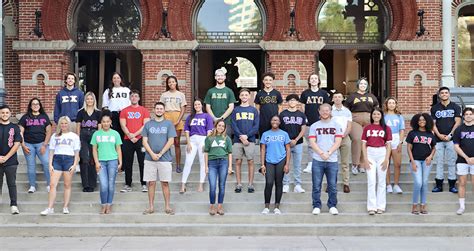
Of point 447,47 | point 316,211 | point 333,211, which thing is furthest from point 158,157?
point 447,47

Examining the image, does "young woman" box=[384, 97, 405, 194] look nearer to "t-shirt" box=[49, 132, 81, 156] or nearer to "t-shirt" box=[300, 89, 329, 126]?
"t-shirt" box=[300, 89, 329, 126]

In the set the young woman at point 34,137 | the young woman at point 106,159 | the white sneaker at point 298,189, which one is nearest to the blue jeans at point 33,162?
the young woman at point 34,137

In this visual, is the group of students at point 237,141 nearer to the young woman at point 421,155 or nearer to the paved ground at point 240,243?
the young woman at point 421,155

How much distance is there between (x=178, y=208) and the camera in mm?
9898

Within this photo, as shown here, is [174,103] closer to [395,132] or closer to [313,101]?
[313,101]

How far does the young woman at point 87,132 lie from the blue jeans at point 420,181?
5.61 metres

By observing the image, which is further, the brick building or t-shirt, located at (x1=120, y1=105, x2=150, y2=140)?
the brick building

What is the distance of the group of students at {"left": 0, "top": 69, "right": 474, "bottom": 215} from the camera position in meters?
9.54

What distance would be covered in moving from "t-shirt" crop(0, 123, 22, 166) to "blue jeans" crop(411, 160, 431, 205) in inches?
265

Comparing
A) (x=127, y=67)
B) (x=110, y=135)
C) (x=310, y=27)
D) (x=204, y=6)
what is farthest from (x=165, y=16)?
(x=110, y=135)

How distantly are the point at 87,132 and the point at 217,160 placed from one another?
259 centimetres

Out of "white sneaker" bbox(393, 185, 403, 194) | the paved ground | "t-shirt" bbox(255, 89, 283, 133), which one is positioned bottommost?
the paved ground

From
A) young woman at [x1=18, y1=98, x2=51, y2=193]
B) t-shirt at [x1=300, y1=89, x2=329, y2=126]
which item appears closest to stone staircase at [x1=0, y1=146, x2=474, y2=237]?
young woman at [x1=18, y1=98, x2=51, y2=193]

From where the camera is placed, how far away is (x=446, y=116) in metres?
10.3
